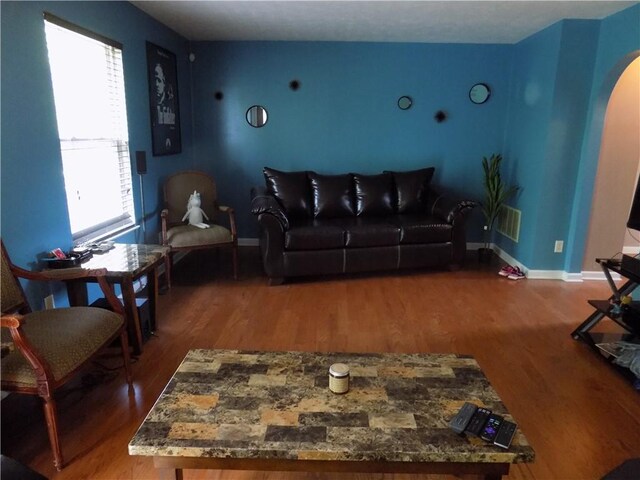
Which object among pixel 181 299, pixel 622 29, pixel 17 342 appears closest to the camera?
pixel 17 342

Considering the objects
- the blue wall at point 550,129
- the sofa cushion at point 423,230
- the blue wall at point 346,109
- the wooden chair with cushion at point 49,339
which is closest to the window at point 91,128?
the wooden chair with cushion at point 49,339

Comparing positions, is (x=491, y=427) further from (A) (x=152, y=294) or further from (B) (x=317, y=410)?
(A) (x=152, y=294)

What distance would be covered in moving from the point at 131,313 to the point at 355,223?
215 cm

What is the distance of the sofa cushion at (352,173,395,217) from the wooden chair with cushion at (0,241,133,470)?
8.77 ft

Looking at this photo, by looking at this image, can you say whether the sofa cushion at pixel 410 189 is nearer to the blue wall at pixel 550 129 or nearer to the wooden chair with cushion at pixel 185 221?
the blue wall at pixel 550 129

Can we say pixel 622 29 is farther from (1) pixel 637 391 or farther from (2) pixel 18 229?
(2) pixel 18 229

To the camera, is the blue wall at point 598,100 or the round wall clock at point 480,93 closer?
the blue wall at point 598,100

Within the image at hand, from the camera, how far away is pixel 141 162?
3410 mm

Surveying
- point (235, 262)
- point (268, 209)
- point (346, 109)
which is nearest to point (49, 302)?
point (235, 262)

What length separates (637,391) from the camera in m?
2.24

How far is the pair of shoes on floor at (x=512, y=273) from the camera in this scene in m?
3.94

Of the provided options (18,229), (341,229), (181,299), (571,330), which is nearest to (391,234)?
(341,229)

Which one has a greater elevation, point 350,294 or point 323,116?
point 323,116

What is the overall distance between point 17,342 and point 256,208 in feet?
7.26
